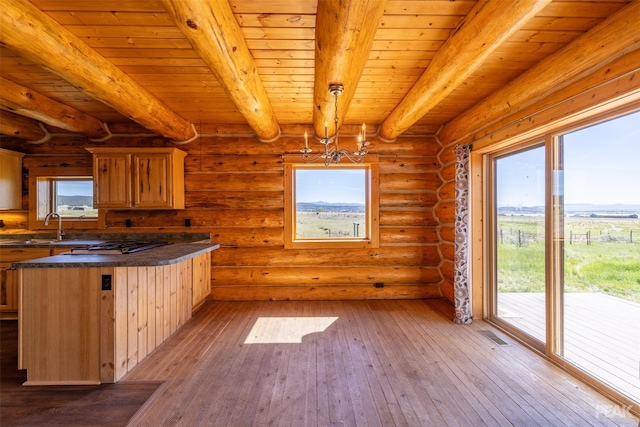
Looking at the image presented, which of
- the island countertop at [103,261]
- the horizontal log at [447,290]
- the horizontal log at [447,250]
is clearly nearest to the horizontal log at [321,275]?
the horizontal log at [447,290]

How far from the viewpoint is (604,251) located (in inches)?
84.2

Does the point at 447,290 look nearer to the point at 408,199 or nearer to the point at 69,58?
the point at 408,199

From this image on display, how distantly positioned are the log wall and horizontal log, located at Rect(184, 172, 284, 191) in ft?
0.05

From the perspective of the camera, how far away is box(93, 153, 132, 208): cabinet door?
3.68 m

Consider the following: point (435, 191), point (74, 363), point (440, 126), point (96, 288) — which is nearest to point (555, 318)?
point (435, 191)

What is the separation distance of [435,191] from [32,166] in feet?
20.0

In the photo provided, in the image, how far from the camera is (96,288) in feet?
7.13

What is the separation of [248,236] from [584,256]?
12.6ft

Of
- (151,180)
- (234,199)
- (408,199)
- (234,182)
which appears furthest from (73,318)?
(408,199)

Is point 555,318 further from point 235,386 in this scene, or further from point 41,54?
point 41,54

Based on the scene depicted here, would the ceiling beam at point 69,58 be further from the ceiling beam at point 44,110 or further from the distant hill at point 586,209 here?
the distant hill at point 586,209

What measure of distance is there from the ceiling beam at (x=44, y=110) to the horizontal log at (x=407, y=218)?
4.37 meters

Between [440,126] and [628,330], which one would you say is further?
[440,126]

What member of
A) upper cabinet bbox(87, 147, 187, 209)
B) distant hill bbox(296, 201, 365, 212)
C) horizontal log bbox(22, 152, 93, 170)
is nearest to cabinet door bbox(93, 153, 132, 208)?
upper cabinet bbox(87, 147, 187, 209)
